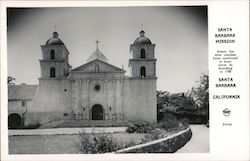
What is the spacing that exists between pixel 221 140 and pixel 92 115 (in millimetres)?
2253

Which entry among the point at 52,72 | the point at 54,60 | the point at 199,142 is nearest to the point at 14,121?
the point at 52,72

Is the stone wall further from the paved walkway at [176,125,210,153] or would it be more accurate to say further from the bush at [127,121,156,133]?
the bush at [127,121,156,133]

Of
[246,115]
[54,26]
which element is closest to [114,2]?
[54,26]

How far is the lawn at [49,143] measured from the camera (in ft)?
28.5

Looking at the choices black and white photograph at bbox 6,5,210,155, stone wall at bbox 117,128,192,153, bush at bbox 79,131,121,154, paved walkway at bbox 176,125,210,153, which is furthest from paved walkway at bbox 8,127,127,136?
paved walkway at bbox 176,125,210,153

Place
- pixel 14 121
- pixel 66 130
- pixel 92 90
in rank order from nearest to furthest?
1. pixel 14 121
2. pixel 66 130
3. pixel 92 90

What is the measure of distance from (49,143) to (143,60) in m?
2.16

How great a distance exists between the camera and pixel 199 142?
28.4ft

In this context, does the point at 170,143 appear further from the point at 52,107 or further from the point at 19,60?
the point at 19,60

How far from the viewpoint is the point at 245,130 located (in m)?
8.56

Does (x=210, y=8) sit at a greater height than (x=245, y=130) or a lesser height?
greater

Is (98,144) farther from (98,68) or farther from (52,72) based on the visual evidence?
(52,72)

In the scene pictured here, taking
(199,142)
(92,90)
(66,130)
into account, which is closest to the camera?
(199,142)

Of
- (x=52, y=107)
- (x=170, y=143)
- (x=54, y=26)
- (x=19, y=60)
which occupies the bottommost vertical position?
(x=170, y=143)
